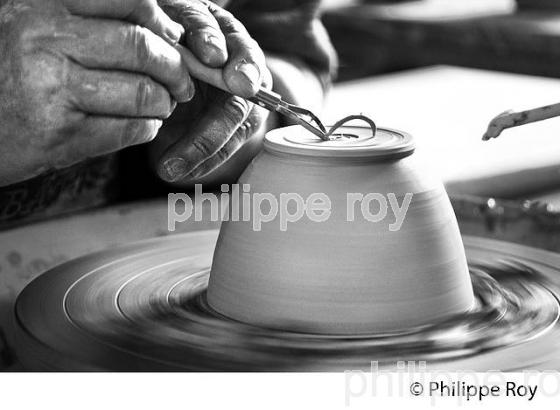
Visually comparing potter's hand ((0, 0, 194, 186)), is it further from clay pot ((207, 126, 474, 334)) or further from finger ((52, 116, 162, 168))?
clay pot ((207, 126, 474, 334))

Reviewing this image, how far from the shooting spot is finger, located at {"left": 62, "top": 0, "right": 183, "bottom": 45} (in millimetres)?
1170

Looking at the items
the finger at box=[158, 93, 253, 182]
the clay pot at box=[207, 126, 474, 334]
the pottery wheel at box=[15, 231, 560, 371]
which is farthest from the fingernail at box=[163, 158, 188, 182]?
the clay pot at box=[207, 126, 474, 334]

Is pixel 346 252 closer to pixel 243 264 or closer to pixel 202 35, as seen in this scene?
pixel 243 264

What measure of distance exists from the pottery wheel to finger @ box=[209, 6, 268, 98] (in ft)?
0.81

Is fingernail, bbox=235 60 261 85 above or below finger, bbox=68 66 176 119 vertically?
above

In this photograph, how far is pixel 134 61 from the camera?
1205 millimetres

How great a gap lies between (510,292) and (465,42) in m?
2.77

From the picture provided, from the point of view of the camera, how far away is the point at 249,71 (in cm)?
124

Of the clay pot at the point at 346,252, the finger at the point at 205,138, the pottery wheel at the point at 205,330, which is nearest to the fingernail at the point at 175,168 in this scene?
the finger at the point at 205,138

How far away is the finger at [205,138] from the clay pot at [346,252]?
0.21 m

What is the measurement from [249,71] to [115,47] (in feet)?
0.52
